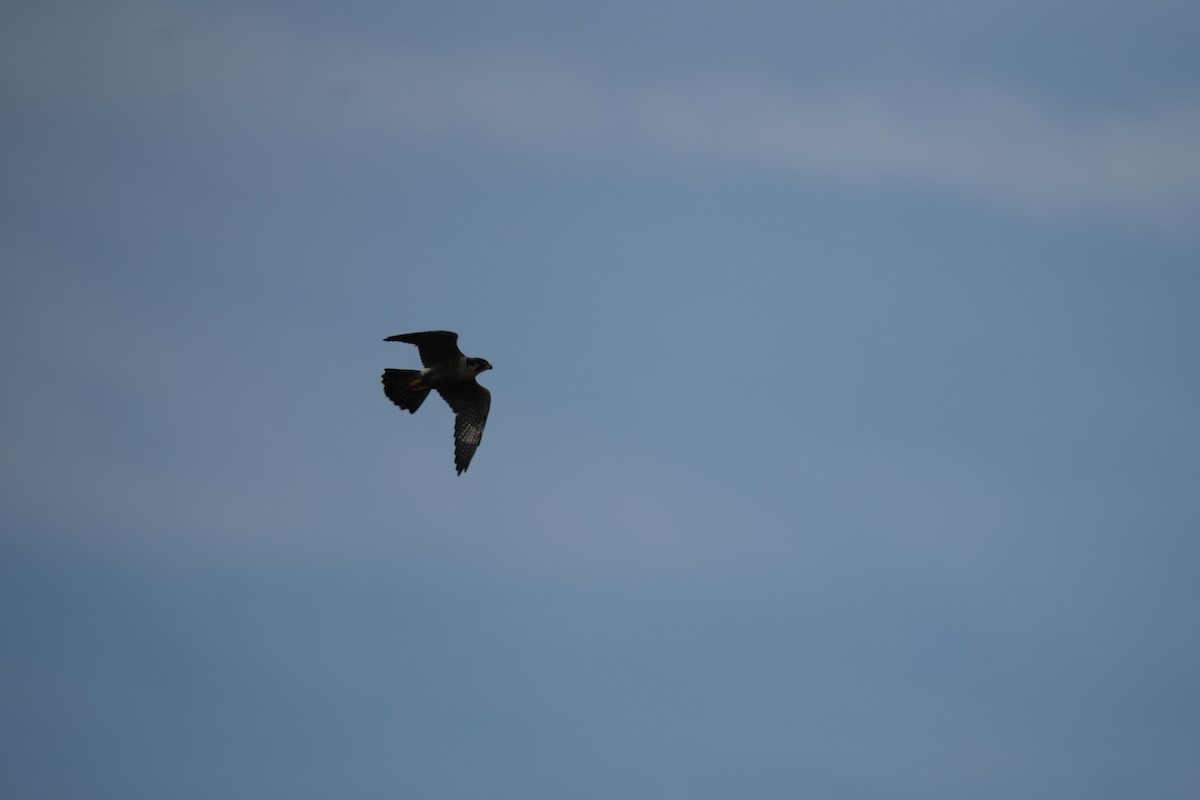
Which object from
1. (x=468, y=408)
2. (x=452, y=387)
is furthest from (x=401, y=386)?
(x=468, y=408)

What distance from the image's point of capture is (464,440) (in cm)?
3600

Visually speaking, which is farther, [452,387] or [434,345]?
[452,387]

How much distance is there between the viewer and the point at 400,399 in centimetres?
3588

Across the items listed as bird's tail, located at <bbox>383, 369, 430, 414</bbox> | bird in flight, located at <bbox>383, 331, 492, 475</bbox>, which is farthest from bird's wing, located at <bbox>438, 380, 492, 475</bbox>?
bird's tail, located at <bbox>383, 369, 430, 414</bbox>

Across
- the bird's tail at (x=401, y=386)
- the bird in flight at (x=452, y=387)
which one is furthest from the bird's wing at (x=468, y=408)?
the bird's tail at (x=401, y=386)

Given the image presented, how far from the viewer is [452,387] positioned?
119 ft

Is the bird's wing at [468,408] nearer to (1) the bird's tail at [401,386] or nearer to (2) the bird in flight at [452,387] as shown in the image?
(2) the bird in flight at [452,387]

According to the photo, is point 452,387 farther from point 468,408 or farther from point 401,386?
point 401,386

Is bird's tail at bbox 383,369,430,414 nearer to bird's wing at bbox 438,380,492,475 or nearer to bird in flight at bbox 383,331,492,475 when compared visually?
bird in flight at bbox 383,331,492,475

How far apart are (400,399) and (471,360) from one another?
5.78 ft

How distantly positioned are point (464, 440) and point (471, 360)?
1.76 meters

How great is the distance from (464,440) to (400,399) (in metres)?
1.63

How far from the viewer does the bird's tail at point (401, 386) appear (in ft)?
118

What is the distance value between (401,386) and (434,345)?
1.35 m
